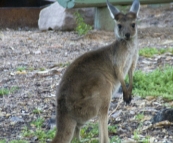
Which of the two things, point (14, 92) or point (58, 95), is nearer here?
point (58, 95)

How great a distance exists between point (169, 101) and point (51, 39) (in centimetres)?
464

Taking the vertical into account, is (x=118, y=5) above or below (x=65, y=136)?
above

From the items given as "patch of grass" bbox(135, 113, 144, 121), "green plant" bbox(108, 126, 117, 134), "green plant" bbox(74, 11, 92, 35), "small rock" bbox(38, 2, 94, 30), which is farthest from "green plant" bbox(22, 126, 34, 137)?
"small rock" bbox(38, 2, 94, 30)

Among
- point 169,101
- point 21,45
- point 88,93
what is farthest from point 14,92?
point 21,45

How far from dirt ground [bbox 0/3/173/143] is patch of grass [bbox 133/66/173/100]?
17cm

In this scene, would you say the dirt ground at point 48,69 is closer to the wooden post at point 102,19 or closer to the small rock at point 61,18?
the small rock at point 61,18

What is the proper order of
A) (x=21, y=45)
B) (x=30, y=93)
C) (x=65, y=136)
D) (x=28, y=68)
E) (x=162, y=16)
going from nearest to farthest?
(x=65, y=136) < (x=30, y=93) < (x=28, y=68) < (x=21, y=45) < (x=162, y=16)

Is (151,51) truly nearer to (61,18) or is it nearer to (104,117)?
(104,117)

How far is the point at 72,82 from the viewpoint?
458 centimetres

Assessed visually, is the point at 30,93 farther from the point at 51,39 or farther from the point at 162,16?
the point at 162,16

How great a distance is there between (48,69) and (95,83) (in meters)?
3.05

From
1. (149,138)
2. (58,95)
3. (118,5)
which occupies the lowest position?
(149,138)

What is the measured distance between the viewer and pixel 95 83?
15.3 feet

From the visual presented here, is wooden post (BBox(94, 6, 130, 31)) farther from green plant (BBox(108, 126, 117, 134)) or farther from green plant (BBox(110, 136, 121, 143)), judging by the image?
green plant (BBox(110, 136, 121, 143))
